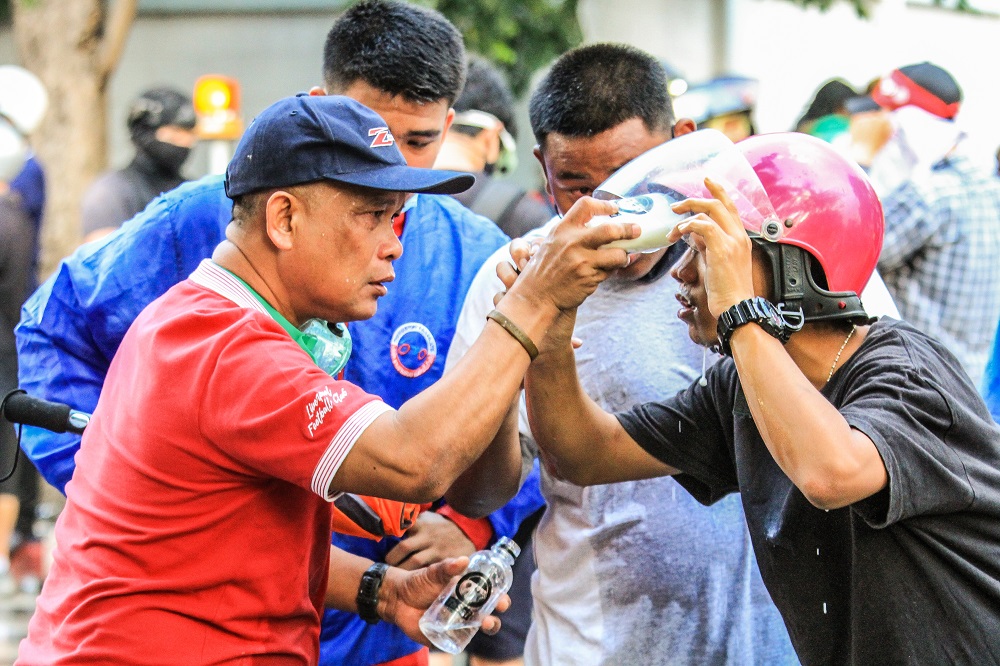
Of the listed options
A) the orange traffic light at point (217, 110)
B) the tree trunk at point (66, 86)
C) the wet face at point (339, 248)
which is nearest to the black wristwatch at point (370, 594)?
the wet face at point (339, 248)

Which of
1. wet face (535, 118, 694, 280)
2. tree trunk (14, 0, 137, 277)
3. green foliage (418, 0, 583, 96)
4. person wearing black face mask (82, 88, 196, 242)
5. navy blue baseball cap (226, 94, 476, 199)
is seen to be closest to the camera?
navy blue baseball cap (226, 94, 476, 199)

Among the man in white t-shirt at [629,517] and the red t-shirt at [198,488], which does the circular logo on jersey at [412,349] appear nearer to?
the man in white t-shirt at [629,517]

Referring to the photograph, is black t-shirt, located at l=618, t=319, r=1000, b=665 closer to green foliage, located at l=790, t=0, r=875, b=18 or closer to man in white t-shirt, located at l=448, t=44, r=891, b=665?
man in white t-shirt, located at l=448, t=44, r=891, b=665

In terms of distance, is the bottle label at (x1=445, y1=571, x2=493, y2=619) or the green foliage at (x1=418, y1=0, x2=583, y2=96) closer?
the bottle label at (x1=445, y1=571, x2=493, y2=619)

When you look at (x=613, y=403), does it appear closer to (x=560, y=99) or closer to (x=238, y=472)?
(x=560, y=99)

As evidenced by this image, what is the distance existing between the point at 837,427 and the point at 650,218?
0.62 meters

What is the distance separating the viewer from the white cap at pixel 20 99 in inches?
350

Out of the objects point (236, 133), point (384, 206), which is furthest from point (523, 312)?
point (236, 133)

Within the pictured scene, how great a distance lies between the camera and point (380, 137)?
104 inches

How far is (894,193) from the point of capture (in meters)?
6.02

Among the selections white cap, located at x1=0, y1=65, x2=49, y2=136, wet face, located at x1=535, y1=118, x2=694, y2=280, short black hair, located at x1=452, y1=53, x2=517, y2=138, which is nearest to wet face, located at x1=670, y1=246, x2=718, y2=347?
wet face, located at x1=535, y1=118, x2=694, y2=280

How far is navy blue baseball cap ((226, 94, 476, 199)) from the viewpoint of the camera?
2.55 m

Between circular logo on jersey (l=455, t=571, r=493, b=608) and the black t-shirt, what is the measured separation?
0.71 metres

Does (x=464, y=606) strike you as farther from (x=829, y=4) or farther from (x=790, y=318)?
(x=829, y=4)
